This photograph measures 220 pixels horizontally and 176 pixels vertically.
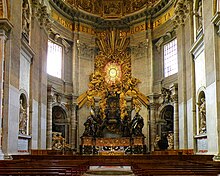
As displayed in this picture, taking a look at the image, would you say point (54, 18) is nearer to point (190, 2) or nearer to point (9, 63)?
point (190, 2)

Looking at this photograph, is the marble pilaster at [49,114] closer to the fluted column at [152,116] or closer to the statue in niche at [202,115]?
the fluted column at [152,116]

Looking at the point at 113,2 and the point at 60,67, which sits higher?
the point at 113,2

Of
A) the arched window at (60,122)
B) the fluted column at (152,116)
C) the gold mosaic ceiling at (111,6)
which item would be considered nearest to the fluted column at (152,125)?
the fluted column at (152,116)

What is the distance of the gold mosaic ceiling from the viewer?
25025 millimetres

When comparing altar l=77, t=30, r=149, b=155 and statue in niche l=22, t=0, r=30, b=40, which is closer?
statue in niche l=22, t=0, r=30, b=40

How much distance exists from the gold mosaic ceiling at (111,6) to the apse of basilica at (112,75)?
0.21 ft

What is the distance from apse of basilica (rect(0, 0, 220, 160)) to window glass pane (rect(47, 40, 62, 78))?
0.06 metres

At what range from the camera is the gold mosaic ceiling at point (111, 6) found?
985 inches

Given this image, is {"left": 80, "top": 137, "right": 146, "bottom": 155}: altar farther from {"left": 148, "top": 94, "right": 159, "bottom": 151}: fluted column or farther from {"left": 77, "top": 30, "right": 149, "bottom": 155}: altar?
{"left": 148, "top": 94, "right": 159, "bottom": 151}: fluted column

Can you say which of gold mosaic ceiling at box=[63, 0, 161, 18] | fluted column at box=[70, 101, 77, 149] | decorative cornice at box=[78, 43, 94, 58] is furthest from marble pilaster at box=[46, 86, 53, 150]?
gold mosaic ceiling at box=[63, 0, 161, 18]

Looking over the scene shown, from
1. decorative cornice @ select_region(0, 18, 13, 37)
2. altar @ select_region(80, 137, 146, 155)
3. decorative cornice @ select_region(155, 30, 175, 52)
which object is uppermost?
decorative cornice @ select_region(155, 30, 175, 52)

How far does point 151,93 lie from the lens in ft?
76.1

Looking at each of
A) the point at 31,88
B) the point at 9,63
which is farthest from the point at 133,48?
the point at 9,63

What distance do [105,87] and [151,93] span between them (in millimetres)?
2921
